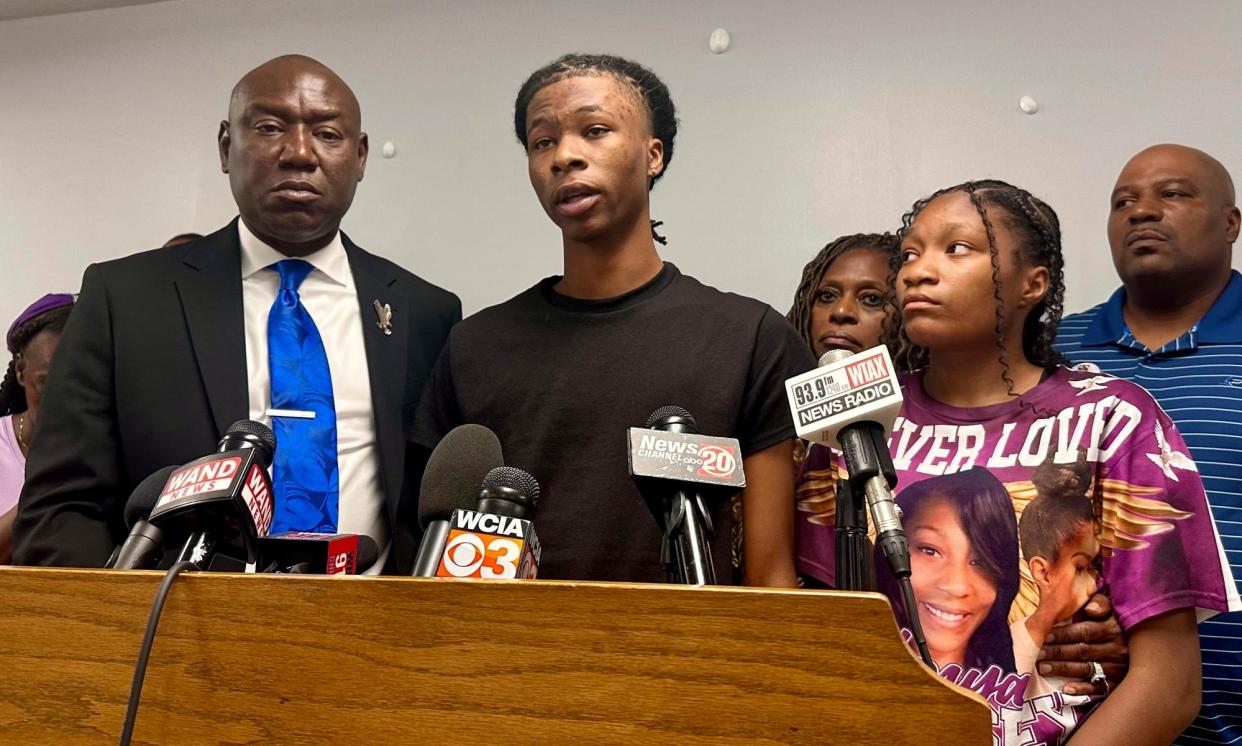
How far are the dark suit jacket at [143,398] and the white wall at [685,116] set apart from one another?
1.62 m

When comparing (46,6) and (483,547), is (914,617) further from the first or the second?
(46,6)

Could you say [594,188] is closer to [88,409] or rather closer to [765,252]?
[88,409]

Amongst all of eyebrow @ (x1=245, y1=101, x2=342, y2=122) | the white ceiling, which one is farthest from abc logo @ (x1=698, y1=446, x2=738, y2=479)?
the white ceiling

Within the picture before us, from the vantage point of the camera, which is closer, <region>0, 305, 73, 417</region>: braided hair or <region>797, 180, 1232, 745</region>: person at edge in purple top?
<region>797, 180, 1232, 745</region>: person at edge in purple top

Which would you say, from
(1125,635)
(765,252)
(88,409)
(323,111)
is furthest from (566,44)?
(1125,635)

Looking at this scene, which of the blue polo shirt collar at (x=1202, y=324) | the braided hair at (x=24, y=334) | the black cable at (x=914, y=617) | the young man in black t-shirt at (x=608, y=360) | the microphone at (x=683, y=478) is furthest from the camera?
the braided hair at (x=24, y=334)

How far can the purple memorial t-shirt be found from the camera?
5.16ft

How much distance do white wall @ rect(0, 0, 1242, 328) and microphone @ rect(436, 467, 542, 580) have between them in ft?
7.75

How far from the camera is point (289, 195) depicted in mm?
2070

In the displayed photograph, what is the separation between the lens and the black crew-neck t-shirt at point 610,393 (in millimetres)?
Answer: 1688

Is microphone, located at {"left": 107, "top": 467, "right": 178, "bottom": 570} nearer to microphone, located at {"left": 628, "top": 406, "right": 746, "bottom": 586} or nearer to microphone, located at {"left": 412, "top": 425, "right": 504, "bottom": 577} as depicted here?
microphone, located at {"left": 412, "top": 425, "right": 504, "bottom": 577}

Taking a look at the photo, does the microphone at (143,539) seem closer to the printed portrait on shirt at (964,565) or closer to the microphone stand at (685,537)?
the microphone stand at (685,537)

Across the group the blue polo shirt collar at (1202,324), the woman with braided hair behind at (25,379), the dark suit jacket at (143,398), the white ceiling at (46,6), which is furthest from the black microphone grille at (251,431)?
the white ceiling at (46,6)

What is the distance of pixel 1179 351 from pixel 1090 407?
894 millimetres
